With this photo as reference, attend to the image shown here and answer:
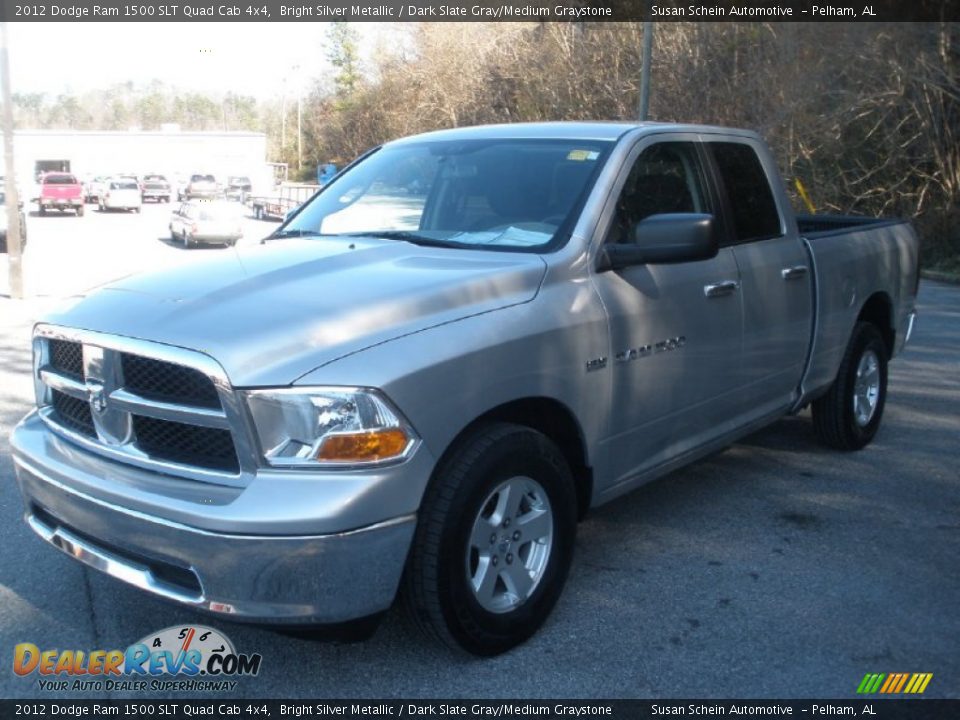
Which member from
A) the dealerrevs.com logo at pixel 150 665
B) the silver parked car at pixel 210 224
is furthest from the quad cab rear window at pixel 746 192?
the silver parked car at pixel 210 224

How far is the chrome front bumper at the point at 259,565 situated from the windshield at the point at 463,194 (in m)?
1.52

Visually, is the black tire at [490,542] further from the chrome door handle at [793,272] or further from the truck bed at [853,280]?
the truck bed at [853,280]

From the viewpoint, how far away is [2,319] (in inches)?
495

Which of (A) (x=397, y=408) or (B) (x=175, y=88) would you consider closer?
(A) (x=397, y=408)

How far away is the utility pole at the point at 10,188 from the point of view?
1453cm

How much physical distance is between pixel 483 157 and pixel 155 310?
1888mm

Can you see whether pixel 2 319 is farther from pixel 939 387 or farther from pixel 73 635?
pixel 939 387

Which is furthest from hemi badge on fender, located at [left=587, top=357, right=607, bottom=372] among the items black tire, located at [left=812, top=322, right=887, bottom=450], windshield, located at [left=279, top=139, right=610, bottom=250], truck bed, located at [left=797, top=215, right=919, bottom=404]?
black tire, located at [left=812, top=322, right=887, bottom=450]

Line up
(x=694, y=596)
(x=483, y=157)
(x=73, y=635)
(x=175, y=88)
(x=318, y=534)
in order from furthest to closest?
(x=175, y=88)
(x=483, y=157)
(x=694, y=596)
(x=73, y=635)
(x=318, y=534)

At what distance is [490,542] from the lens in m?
3.49

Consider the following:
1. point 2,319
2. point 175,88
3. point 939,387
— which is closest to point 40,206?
point 2,319

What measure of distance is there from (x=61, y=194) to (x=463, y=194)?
4950 cm

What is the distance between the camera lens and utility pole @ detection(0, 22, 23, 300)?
1453 centimetres
